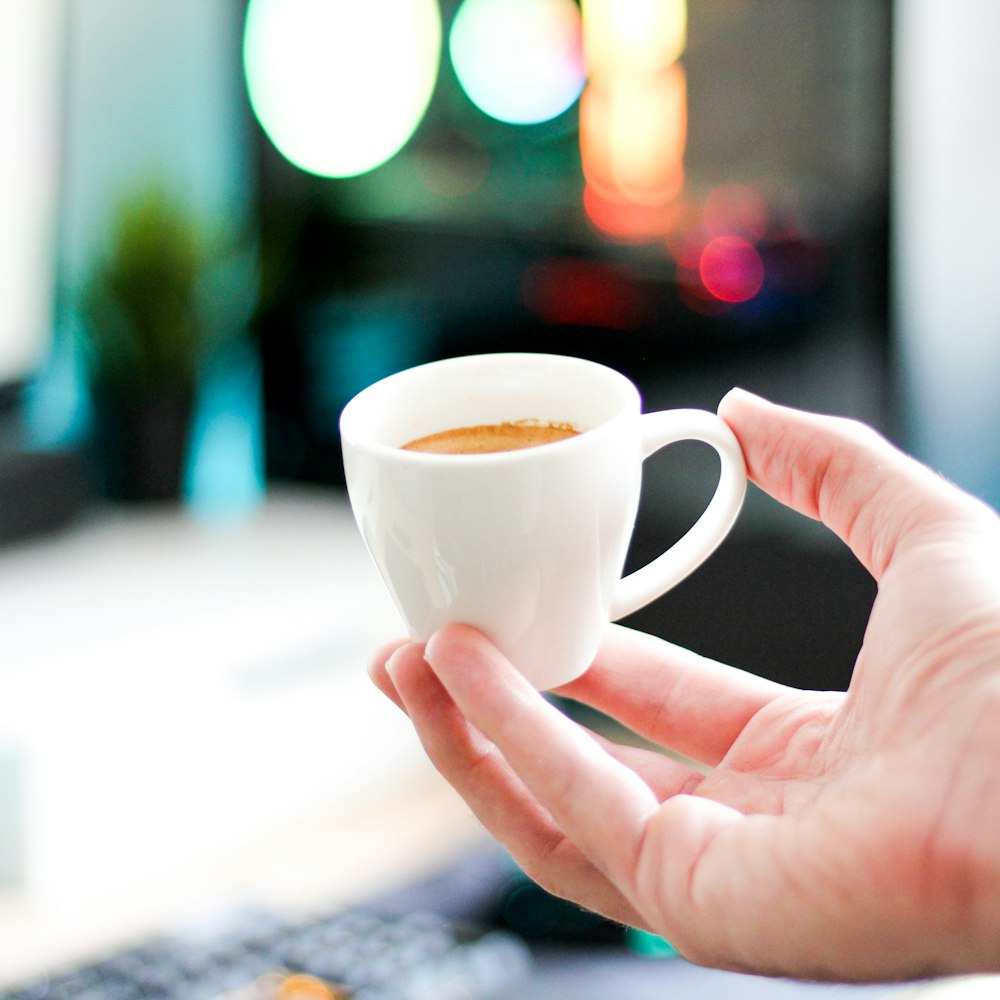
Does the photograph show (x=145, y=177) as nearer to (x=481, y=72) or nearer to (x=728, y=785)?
(x=481, y=72)

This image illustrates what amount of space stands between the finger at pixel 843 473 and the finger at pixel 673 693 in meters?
0.14

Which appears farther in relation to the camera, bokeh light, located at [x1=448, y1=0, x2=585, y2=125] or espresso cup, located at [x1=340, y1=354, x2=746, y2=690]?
bokeh light, located at [x1=448, y1=0, x2=585, y2=125]

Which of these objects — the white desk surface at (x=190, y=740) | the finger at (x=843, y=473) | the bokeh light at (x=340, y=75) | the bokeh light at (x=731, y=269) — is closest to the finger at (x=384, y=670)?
the finger at (x=843, y=473)

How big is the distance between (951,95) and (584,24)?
557 millimetres

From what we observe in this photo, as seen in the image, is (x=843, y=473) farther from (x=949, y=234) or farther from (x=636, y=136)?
(x=636, y=136)

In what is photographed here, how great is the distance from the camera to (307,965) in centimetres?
122

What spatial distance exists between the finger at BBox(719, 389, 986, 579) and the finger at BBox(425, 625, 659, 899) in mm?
186

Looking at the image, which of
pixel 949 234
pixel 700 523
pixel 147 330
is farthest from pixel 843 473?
pixel 147 330

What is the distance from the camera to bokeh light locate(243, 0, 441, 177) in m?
2.17

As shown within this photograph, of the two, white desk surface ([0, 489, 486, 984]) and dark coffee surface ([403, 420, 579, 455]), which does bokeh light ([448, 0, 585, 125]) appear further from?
dark coffee surface ([403, 420, 579, 455])

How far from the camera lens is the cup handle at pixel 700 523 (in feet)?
2.20

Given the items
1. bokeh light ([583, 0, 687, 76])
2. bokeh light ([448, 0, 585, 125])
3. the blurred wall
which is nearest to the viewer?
the blurred wall

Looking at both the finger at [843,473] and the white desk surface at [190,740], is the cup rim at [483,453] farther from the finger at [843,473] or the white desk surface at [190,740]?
the white desk surface at [190,740]

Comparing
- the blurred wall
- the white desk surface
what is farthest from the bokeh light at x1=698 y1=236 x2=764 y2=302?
the white desk surface
